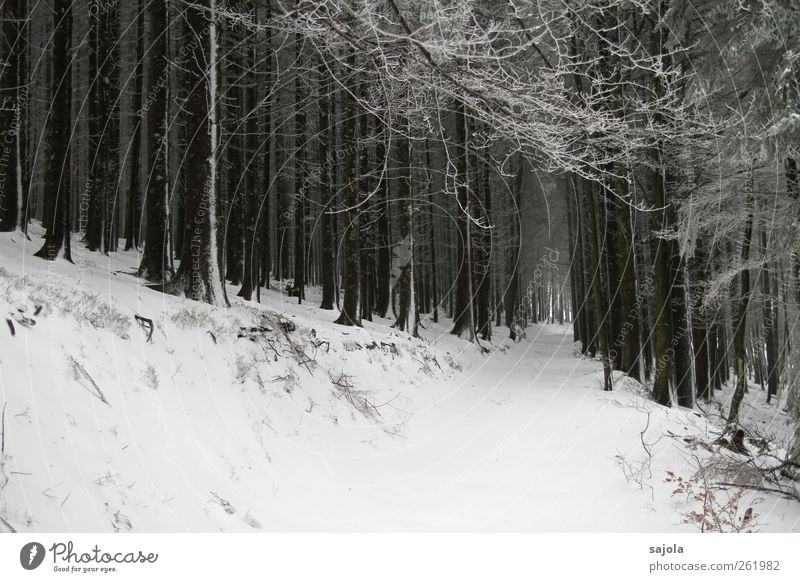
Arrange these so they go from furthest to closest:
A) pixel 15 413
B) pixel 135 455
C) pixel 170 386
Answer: pixel 170 386
pixel 135 455
pixel 15 413

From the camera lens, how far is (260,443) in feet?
16.8

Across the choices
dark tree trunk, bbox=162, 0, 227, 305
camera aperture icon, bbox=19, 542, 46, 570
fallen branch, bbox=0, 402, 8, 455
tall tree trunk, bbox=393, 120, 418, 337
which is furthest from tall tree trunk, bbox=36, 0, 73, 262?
camera aperture icon, bbox=19, 542, 46, 570

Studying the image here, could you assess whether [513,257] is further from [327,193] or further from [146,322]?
[146,322]

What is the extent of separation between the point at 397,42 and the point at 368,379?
630cm

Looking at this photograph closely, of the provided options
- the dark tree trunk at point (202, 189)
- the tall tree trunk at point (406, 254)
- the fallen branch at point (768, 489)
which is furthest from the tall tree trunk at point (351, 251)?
the fallen branch at point (768, 489)

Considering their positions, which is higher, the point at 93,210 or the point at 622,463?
the point at 93,210

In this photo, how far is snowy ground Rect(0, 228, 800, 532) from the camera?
3.12 metres

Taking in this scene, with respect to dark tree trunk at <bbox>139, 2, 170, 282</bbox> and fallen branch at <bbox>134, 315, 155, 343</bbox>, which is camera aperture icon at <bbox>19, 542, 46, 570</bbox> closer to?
fallen branch at <bbox>134, 315, 155, 343</bbox>

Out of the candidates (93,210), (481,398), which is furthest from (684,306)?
(93,210)

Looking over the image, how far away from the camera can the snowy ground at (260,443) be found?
3121mm

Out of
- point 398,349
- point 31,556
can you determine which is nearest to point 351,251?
point 398,349

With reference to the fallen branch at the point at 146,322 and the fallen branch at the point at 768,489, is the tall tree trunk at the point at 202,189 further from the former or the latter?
the fallen branch at the point at 768,489

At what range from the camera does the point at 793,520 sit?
4.40 metres

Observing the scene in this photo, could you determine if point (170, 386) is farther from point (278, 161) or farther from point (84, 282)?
point (278, 161)
